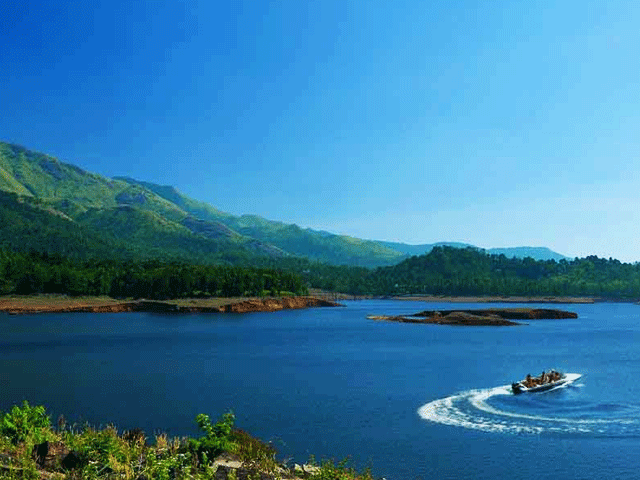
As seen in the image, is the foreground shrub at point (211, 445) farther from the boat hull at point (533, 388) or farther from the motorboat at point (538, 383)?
the motorboat at point (538, 383)

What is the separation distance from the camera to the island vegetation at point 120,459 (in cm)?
2745

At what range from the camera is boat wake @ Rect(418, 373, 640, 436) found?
5800 centimetres

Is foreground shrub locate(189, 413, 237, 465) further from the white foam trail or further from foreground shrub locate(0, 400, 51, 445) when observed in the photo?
the white foam trail

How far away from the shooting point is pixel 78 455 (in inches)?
1155

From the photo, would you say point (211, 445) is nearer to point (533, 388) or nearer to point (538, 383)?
point (533, 388)

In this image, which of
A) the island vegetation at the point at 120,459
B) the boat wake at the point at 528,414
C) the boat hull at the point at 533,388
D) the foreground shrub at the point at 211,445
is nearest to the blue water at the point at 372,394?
the boat wake at the point at 528,414

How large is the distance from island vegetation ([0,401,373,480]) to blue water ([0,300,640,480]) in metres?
14.9

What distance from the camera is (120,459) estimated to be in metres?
29.6

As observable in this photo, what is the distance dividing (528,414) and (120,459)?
4634 centimetres

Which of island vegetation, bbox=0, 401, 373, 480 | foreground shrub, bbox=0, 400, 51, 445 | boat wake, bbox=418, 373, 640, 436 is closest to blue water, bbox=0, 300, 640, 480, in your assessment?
boat wake, bbox=418, 373, 640, 436

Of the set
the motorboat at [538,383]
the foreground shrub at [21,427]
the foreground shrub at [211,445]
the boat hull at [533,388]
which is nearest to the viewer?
the foreground shrub at [211,445]

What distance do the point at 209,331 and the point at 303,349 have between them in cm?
4740

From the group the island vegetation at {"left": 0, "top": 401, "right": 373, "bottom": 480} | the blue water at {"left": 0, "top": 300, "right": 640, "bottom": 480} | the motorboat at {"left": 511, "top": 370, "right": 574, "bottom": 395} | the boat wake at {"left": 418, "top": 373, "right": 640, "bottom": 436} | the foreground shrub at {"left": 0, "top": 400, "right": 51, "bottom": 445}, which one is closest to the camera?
the island vegetation at {"left": 0, "top": 401, "right": 373, "bottom": 480}

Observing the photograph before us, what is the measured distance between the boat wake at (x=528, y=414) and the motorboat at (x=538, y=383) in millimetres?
926
